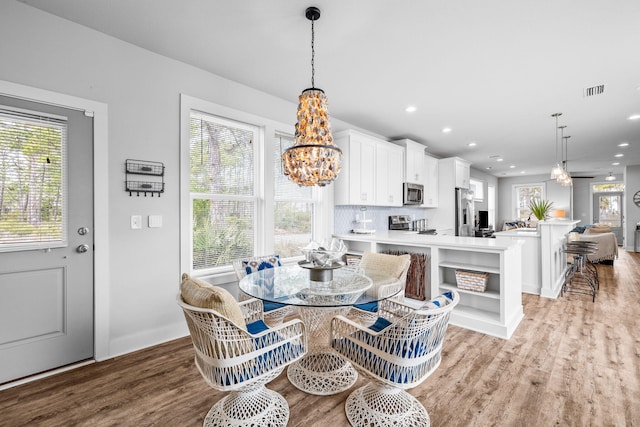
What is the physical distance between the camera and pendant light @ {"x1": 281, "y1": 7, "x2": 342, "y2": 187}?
1.98 metres

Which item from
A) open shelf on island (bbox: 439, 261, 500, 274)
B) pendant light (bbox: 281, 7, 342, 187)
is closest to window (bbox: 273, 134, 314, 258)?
pendant light (bbox: 281, 7, 342, 187)

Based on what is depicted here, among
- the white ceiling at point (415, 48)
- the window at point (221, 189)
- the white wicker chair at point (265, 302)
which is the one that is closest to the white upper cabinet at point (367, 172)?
the white ceiling at point (415, 48)

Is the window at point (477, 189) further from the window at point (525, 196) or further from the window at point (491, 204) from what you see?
the window at point (525, 196)

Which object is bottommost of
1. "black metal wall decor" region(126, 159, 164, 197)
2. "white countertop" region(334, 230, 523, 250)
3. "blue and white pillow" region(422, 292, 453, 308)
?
"blue and white pillow" region(422, 292, 453, 308)

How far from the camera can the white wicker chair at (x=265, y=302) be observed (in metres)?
2.50

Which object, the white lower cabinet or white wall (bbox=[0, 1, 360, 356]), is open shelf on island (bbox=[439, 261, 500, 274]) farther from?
white wall (bbox=[0, 1, 360, 356])

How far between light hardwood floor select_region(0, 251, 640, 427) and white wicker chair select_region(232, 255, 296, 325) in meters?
0.47

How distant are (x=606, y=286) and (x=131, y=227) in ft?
22.2

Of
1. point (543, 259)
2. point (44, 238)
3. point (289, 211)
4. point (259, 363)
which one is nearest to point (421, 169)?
point (543, 259)

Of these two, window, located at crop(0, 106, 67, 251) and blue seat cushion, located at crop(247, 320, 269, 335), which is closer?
blue seat cushion, located at crop(247, 320, 269, 335)

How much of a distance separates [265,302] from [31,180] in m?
1.90

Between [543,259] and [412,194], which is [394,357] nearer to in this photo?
[543,259]

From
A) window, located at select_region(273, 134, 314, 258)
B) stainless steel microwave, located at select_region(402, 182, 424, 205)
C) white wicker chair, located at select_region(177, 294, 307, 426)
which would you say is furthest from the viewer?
stainless steel microwave, located at select_region(402, 182, 424, 205)

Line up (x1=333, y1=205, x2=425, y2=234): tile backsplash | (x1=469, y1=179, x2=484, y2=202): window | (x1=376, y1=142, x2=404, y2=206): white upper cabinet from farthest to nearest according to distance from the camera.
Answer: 1. (x1=469, y1=179, x2=484, y2=202): window
2. (x1=376, y1=142, x2=404, y2=206): white upper cabinet
3. (x1=333, y1=205, x2=425, y2=234): tile backsplash
